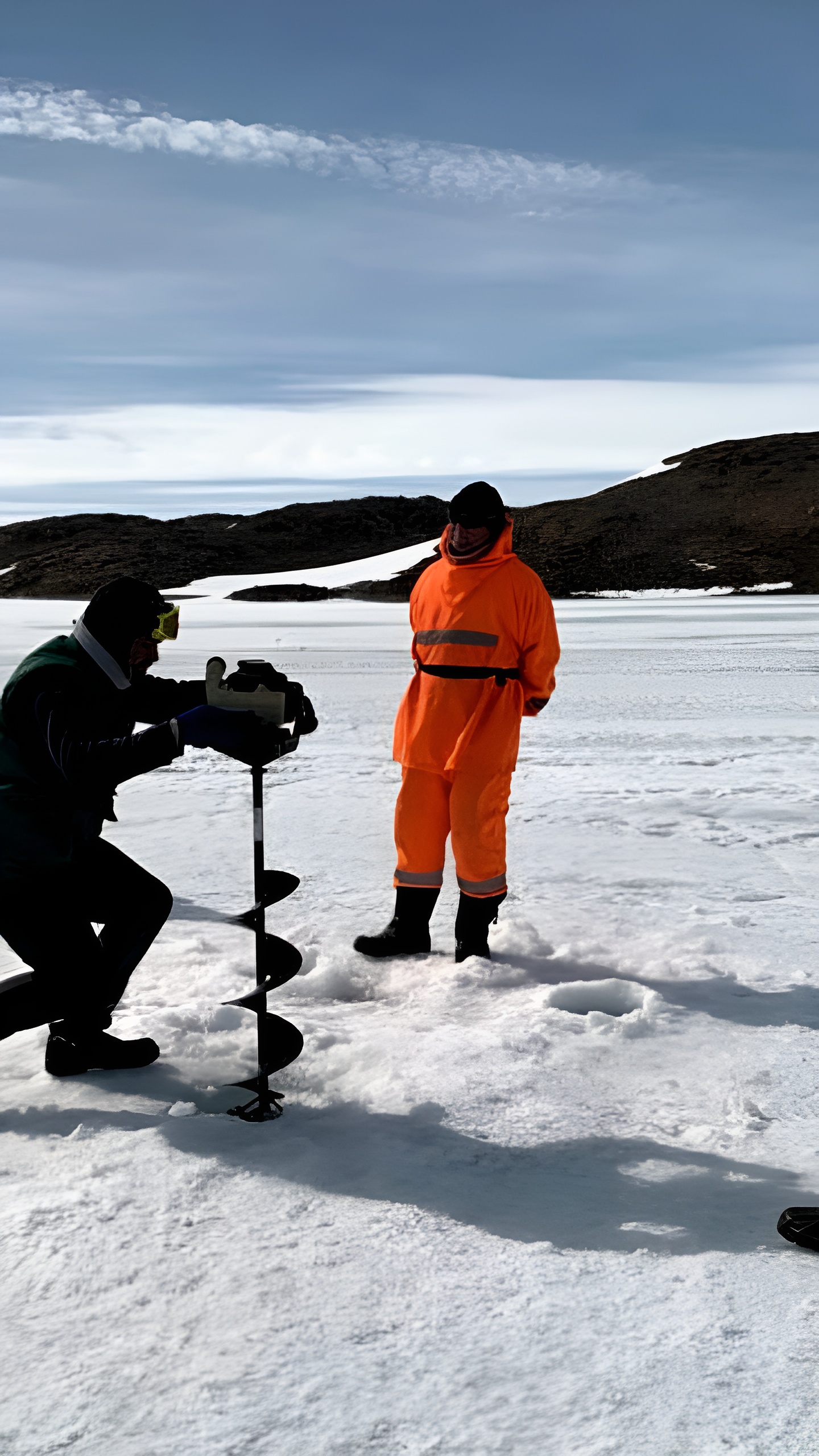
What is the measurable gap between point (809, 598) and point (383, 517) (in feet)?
248

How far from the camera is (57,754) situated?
99.1 inches

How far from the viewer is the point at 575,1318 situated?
1907 millimetres

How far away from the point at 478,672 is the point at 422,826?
0.58 m

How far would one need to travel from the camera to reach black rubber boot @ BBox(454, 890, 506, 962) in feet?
12.5

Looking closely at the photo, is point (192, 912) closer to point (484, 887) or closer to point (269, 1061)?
point (484, 887)

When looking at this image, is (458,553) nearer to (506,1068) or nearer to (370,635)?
(506,1068)

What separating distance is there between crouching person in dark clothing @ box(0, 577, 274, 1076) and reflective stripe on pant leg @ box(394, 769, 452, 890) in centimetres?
110

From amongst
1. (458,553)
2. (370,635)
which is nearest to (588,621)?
(370,635)

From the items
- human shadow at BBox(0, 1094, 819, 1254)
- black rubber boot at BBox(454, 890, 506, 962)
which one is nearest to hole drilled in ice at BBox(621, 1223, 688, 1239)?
human shadow at BBox(0, 1094, 819, 1254)

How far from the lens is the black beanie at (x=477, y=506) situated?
A: 3.78 m

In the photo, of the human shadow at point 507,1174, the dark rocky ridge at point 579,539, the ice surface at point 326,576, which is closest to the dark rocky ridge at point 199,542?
the dark rocky ridge at point 579,539

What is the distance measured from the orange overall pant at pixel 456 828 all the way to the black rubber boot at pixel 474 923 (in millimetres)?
44

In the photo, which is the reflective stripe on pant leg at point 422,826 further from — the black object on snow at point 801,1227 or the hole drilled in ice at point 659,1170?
the black object on snow at point 801,1227

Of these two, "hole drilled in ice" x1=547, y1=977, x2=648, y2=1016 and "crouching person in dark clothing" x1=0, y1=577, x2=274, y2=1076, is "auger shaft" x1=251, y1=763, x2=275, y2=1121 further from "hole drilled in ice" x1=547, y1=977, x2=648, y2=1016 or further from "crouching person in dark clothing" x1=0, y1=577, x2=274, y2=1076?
"hole drilled in ice" x1=547, y1=977, x2=648, y2=1016
